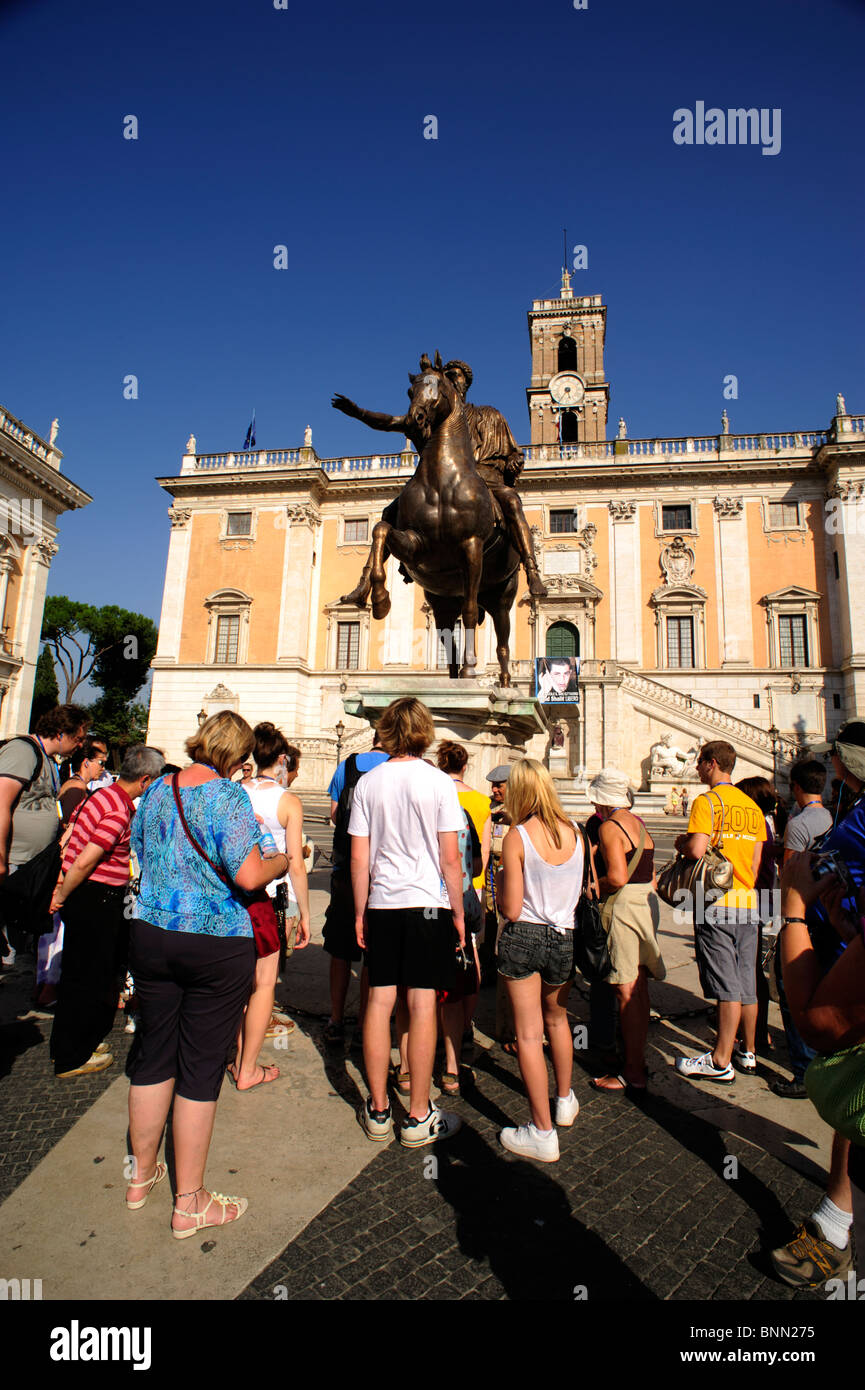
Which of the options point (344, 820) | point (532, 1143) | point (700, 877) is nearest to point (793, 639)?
point (700, 877)

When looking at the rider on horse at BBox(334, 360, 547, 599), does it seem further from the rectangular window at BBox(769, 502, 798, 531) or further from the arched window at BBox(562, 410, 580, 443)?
the arched window at BBox(562, 410, 580, 443)

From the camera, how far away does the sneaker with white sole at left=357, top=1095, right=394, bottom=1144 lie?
3.02 m

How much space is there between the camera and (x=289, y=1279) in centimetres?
211

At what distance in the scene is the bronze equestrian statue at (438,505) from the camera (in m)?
5.66

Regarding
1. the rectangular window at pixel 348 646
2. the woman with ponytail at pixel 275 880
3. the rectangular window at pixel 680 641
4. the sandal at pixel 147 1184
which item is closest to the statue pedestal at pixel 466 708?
the woman with ponytail at pixel 275 880

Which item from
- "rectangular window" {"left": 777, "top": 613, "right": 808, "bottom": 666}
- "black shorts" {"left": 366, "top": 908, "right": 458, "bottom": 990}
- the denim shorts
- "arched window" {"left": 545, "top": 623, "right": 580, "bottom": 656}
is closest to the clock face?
"arched window" {"left": 545, "top": 623, "right": 580, "bottom": 656}

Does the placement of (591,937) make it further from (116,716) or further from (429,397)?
(116,716)

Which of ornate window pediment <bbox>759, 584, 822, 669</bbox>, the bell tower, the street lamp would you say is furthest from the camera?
the bell tower

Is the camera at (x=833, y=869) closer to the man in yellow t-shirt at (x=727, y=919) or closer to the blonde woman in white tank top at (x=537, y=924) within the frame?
the blonde woman in white tank top at (x=537, y=924)

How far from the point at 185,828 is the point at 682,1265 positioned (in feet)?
7.43

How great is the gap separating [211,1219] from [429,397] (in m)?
5.35

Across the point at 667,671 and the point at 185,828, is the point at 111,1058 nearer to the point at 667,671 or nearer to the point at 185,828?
the point at 185,828

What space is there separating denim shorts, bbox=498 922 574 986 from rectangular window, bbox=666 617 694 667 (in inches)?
1068

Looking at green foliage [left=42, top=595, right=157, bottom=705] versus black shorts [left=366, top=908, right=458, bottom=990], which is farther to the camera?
green foliage [left=42, top=595, right=157, bottom=705]
